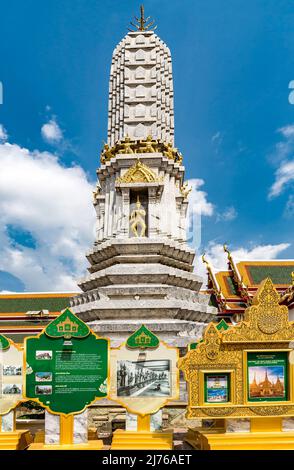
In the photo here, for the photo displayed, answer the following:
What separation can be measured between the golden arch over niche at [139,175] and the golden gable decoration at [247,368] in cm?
746

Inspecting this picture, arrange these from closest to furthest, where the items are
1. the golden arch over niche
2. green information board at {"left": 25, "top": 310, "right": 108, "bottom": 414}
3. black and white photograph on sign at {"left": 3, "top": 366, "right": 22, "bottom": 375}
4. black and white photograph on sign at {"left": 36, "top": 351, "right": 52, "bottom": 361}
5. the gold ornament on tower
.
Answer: green information board at {"left": 25, "top": 310, "right": 108, "bottom": 414} < black and white photograph on sign at {"left": 36, "top": 351, "right": 52, "bottom": 361} < black and white photograph on sign at {"left": 3, "top": 366, "right": 22, "bottom": 375} < the gold ornament on tower < the golden arch over niche

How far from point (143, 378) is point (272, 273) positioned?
19.5 metres

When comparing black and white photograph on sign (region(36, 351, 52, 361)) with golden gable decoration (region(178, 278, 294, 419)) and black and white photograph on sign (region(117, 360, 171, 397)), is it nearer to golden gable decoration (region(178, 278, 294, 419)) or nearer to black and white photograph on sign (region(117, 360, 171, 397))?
black and white photograph on sign (region(117, 360, 171, 397))

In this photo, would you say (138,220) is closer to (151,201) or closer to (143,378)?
(151,201)

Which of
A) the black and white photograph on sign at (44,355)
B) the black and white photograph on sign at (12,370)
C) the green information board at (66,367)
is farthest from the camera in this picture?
the black and white photograph on sign at (12,370)

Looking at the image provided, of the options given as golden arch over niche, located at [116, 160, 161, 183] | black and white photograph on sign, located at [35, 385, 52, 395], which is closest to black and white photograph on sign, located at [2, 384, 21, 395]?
black and white photograph on sign, located at [35, 385, 52, 395]

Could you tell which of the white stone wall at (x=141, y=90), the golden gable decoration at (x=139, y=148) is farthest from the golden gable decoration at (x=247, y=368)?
the white stone wall at (x=141, y=90)

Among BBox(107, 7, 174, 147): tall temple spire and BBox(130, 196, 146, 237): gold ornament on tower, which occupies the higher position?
BBox(107, 7, 174, 147): tall temple spire

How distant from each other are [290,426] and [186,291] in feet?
19.7

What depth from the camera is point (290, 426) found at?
841cm

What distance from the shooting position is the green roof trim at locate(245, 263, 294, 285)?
2603 centimetres

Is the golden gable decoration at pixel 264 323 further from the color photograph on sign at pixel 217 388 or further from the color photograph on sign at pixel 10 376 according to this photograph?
the color photograph on sign at pixel 10 376

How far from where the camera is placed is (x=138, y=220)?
1492cm

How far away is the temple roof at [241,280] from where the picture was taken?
24844 mm
